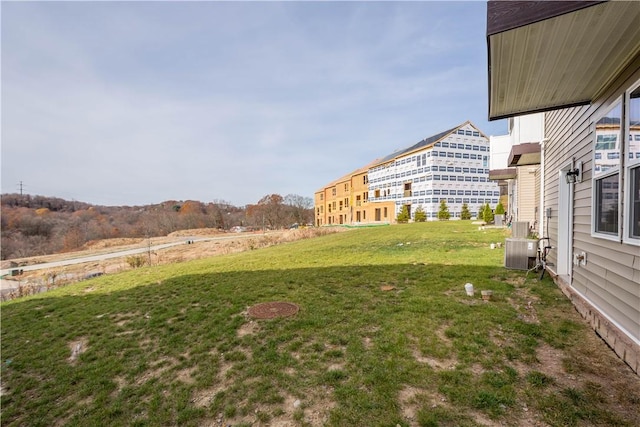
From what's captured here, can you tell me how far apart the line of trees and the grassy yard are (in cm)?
2403

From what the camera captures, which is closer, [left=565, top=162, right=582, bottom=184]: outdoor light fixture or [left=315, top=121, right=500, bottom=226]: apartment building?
[left=565, top=162, right=582, bottom=184]: outdoor light fixture

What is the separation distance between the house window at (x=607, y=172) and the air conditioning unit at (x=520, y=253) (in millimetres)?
3013

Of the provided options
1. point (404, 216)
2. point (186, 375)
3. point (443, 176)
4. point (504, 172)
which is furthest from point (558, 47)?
point (404, 216)

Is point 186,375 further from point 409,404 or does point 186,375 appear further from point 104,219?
point 104,219

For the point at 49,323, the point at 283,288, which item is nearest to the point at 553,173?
the point at 283,288

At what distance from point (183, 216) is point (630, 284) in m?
66.9

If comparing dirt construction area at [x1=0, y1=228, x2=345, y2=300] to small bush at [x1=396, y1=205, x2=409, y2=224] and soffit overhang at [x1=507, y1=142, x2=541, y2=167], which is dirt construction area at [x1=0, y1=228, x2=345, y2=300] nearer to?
small bush at [x1=396, y1=205, x2=409, y2=224]

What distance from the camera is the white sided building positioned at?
1271 inches

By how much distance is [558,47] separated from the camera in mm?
2742

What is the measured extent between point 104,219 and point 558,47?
216 ft

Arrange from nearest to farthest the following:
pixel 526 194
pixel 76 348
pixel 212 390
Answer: pixel 212 390
pixel 76 348
pixel 526 194

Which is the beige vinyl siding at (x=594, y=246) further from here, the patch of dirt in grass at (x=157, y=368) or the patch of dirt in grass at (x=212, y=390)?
the patch of dirt in grass at (x=157, y=368)

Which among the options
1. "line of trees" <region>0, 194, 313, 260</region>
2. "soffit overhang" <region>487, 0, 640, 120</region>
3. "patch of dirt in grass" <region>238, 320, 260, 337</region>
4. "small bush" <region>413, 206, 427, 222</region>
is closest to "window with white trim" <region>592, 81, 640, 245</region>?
"soffit overhang" <region>487, 0, 640, 120</region>

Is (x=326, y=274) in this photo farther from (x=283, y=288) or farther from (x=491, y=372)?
(x=491, y=372)
